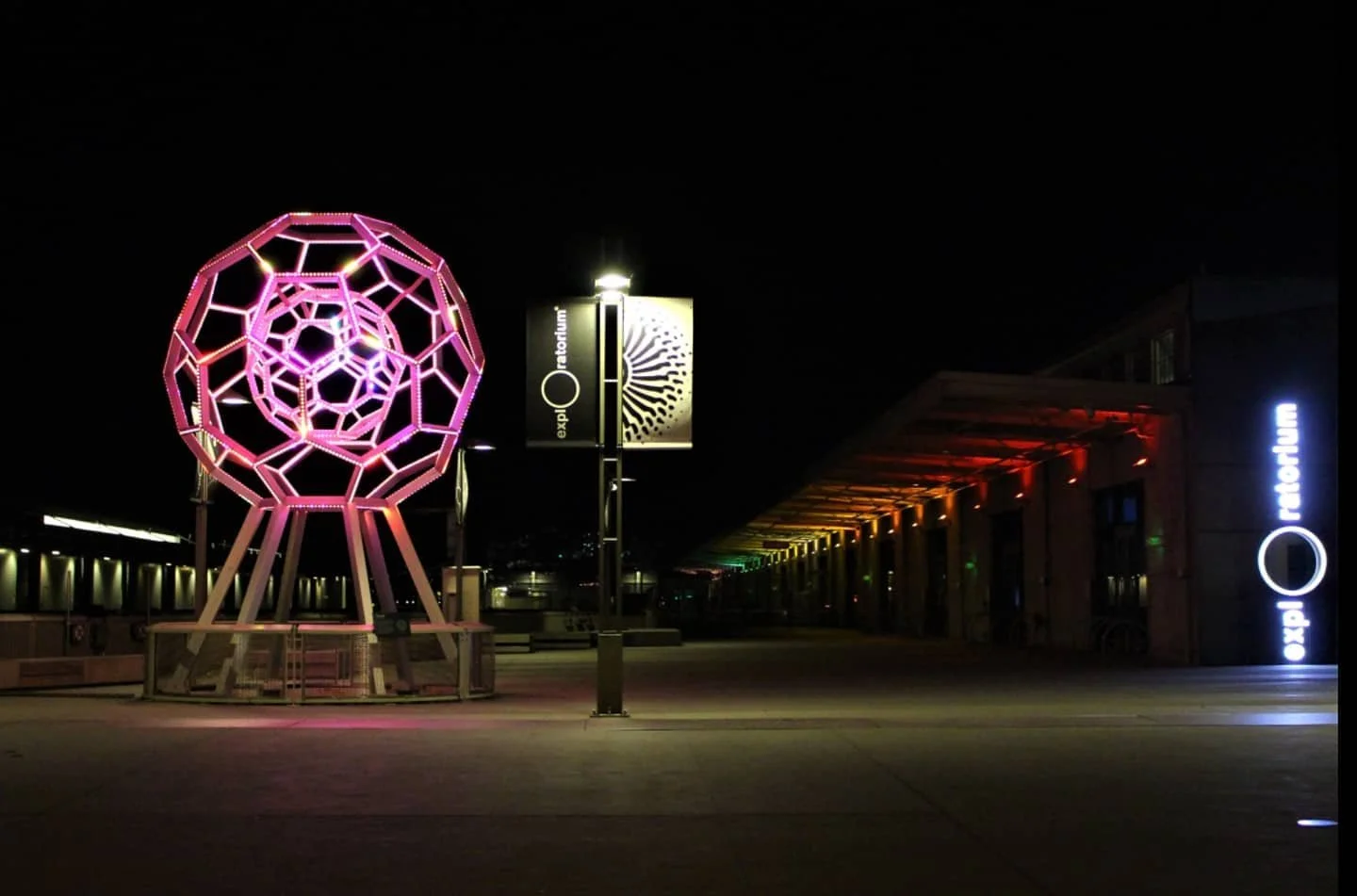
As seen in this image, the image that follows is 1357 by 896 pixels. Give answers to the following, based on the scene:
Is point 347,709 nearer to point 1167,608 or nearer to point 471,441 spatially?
point 1167,608

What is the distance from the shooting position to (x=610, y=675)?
720 inches

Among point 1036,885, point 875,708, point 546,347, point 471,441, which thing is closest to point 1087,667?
point 875,708

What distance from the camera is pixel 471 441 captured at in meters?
40.7

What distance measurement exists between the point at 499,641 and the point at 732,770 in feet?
102

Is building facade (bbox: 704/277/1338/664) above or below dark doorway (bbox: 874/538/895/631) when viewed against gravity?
above

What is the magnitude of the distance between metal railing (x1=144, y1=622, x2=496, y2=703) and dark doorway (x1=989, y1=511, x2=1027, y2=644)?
23.2m

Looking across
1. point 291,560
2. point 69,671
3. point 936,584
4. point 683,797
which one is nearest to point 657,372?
point 291,560

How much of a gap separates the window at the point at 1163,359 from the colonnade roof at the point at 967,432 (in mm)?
1314

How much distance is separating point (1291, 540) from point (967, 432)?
8.24m

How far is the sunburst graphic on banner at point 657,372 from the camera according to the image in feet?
67.2

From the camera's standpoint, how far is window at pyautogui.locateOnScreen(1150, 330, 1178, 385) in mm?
31000

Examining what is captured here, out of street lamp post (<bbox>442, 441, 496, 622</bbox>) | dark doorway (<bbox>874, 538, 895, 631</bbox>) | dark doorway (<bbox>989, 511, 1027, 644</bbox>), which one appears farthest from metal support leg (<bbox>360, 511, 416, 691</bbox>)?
dark doorway (<bbox>874, 538, 895, 631</bbox>)

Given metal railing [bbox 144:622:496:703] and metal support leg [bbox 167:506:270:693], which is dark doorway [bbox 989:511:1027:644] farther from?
metal support leg [bbox 167:506:270:693]

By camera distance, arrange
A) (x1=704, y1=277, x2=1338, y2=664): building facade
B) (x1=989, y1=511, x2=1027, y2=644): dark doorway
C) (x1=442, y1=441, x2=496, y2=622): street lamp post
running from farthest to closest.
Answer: (x1=989, y1=511, x2=1027, y2=644): dark doorway < (x1=442, y1=441, x2=496, y2=622): street lamp post < (x1=704, y1=277, x2=1338, y2=664): building facade
